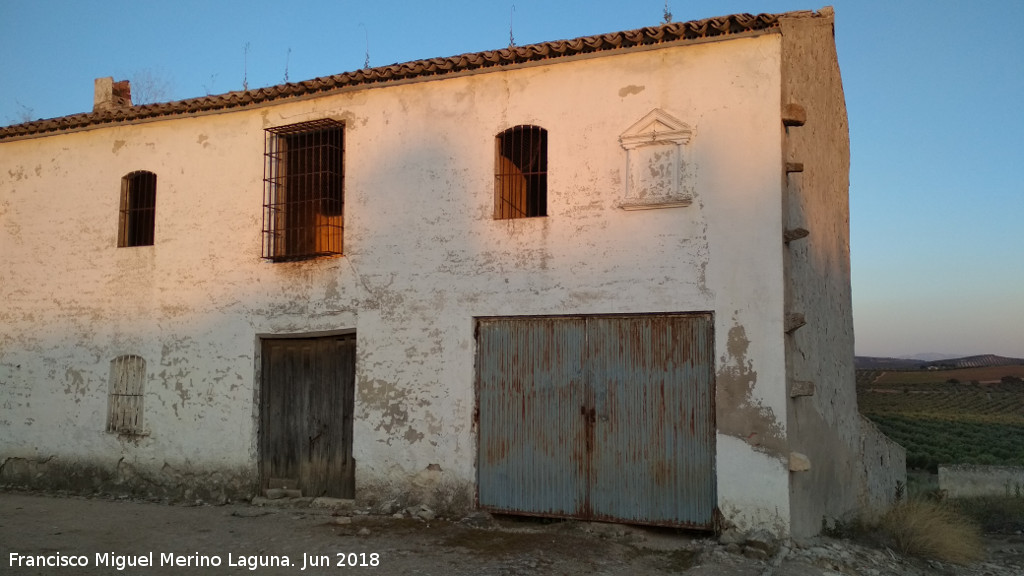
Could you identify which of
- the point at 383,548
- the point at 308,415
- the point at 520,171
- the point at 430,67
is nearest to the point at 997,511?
the point at 520,171

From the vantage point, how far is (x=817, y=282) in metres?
9.88

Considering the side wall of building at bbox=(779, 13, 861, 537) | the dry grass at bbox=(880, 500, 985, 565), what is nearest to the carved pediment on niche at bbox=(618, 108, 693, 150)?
the side wall of building at bbox=(779, 13, 861, 537)

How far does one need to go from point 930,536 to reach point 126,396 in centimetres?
1061

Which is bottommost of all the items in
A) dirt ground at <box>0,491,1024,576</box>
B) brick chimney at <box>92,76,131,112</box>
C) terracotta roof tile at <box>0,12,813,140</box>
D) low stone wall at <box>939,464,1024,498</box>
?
low stone wall at <box>939,464,1024,498</box>

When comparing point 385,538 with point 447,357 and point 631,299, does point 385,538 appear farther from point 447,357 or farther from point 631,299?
point 631,299

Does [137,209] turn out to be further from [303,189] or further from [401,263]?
[401,263]

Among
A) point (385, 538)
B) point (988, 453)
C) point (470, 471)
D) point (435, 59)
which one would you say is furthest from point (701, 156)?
point (988, 453)

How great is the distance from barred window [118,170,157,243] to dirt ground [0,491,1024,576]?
4.09 m

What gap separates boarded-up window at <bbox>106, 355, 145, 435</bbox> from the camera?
1148 centimetres

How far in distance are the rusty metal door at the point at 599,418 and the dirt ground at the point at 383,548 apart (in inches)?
13.0

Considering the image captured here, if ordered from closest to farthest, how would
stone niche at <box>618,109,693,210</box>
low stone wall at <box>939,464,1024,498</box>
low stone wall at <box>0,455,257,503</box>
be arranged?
stone niche at <box>618,109,693,210</box>
low stone wall at <box>0,455,257,503</box>
low stone wall at <box>939,464,1024,498</box>

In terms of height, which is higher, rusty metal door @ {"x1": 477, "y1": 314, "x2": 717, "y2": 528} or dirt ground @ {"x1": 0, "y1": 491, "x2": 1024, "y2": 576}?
rusty metal door @ {"x1": 477, "y1": 314, "x2": 717, "y2": 528}

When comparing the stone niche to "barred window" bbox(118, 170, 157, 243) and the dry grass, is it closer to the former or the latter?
the dry grass

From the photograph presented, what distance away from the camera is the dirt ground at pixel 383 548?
7.35m
